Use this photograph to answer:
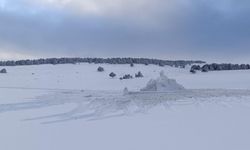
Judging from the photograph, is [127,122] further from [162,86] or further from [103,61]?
[103,61]

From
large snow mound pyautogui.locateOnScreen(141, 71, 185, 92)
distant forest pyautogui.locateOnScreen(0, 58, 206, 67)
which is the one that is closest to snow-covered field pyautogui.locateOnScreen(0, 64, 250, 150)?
large snow mound pyautogui.locateOnScreen(141, 71, 185, 92)

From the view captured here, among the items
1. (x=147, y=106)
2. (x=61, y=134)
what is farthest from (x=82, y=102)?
(x=61, y=134)

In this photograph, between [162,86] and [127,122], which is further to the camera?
[162,86]

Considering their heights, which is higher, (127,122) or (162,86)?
(162,86)

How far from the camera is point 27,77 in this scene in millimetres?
20844

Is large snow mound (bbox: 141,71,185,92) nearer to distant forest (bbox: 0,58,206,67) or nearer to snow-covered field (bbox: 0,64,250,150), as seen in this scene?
snow-covered field (bbox: 0,64,250,150)

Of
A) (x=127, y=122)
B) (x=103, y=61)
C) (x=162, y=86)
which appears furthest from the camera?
(x=103, y=61)

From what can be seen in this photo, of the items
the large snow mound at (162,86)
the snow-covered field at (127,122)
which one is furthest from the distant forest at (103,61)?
the snow-covered field at (127,122)

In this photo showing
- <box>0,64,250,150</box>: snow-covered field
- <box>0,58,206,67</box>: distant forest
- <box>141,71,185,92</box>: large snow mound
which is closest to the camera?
<box>0,64,250,150</box>: snow-covered field

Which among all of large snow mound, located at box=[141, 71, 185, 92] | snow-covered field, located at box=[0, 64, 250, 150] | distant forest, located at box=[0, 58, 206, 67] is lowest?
snow-covered field, located at box=[0, 64, 250, 150]

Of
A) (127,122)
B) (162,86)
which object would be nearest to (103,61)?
(162,86)

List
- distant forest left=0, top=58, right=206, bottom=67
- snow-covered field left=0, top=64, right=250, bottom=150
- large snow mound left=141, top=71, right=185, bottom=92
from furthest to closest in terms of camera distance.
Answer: distant forest left=0, top=58, right=206, bottom=67 < large snow mound left=141, top=71, right=185, bottom=92 < snow-covered field left=0, top=64, right=250, bottom=150

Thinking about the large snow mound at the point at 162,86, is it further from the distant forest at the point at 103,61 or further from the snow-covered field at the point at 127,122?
the distant forest at the point at 103,61

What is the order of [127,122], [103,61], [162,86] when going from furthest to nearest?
[103,61]
[162,86]
[127,122]
